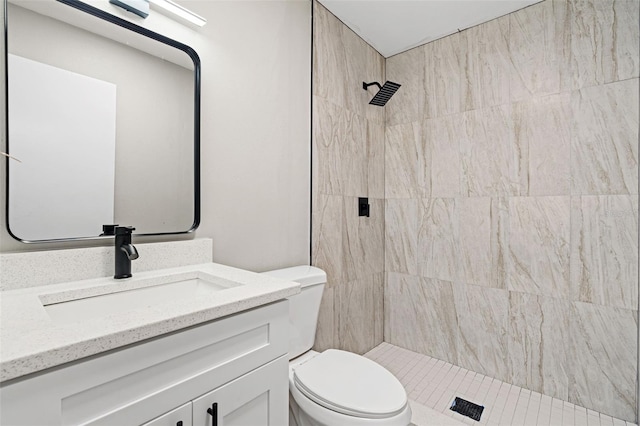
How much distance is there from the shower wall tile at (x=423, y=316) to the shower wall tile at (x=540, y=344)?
36 centimetres

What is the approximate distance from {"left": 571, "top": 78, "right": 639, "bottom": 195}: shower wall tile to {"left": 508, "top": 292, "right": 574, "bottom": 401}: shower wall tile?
0.68 metres

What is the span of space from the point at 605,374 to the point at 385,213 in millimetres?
1538

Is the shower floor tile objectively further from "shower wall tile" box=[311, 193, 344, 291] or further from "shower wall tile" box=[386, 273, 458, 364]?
"shower wall tile" box=[311, 193, 344, 291]

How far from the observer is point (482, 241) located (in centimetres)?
207

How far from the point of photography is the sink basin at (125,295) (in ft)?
2.89

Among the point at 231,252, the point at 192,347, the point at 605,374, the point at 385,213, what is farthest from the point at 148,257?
the point at 605,374

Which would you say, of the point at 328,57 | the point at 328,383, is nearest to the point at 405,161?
the point at 328,57

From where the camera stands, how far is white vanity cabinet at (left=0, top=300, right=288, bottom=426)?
0.54 meters

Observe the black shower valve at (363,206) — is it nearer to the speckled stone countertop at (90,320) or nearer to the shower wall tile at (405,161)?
the shower wall tile at (405,161)

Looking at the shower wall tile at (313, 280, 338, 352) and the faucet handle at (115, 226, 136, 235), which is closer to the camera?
the faucet handle at (115, 226, 136, 235)

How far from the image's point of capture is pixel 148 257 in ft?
3.77

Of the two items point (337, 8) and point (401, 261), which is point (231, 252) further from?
point (337, 8)

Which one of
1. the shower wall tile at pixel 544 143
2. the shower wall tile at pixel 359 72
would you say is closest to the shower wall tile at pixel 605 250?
the shower wall tile at pixel 544 143

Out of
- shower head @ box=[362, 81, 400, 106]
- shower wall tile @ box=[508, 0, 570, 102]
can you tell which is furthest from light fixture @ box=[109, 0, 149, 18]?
shower wall tile @ box=[508, 0, 570, 102]
